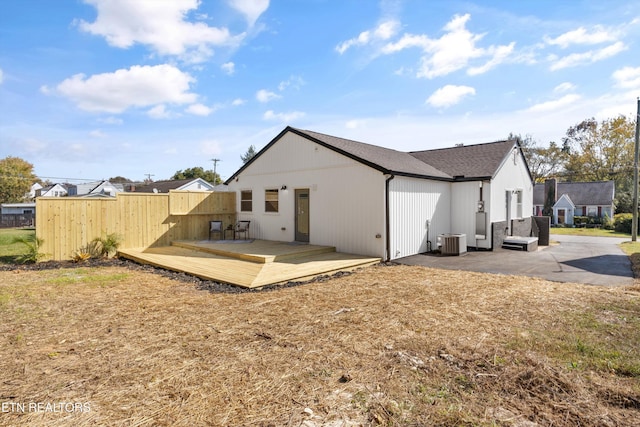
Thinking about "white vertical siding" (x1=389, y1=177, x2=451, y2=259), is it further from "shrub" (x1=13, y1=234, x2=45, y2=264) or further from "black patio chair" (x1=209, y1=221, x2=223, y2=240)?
"shrub" (x1=13, y1=234, x2=45, y2=264)

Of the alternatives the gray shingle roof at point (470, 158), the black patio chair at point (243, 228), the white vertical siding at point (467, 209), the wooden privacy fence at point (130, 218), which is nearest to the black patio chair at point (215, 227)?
the wooden privacy fence at point (130, 218)

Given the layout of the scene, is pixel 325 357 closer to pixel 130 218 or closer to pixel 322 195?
pixel 322 195

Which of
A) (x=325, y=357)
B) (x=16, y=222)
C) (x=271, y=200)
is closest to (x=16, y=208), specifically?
(x=16, y=222)

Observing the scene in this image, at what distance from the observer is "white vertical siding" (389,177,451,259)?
911cm

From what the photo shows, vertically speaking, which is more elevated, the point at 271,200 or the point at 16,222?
the point at 271,200

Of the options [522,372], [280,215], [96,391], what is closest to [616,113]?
[280,215]

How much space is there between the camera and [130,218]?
34.6 ft

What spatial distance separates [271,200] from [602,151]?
43273 millimetres

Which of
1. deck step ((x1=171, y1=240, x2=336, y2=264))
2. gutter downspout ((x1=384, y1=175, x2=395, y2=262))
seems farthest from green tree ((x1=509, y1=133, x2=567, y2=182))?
deck step ((x1=171, y1=240, x2=336, y2=264))

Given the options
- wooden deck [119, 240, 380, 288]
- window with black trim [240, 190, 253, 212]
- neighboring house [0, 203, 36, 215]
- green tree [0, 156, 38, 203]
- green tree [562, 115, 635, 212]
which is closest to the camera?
wooden deck [119, 240, 380, 288]

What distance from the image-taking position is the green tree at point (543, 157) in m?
38.2

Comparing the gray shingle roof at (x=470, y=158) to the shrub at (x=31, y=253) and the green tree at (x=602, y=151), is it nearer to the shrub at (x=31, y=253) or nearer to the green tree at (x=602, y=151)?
the shrub at (x=31, y=253)

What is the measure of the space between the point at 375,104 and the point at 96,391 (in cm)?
1320

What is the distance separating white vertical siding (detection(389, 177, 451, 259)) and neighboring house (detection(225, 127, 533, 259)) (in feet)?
0.10
